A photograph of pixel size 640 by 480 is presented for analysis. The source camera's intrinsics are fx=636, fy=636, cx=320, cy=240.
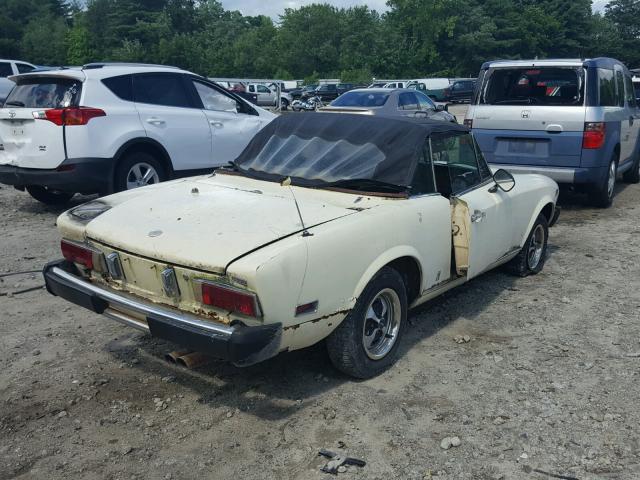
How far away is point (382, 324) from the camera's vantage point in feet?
12.9

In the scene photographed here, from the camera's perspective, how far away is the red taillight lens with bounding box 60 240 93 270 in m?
3.75

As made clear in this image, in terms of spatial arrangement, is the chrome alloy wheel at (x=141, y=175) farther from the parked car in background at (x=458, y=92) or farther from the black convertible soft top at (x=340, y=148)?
the parked car in background at (x=458, y=92)

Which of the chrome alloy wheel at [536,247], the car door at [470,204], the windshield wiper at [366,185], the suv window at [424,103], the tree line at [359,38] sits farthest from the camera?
the tree line at [359,38]

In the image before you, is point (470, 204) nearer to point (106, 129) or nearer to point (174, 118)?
Result: point (106, 129)

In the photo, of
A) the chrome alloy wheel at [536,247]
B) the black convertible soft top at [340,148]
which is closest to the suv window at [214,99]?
the black convertible soft top at [340,148]

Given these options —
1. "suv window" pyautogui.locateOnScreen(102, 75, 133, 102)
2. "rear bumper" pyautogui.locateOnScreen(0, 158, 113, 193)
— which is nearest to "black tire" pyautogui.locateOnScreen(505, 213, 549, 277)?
"rear bumper" pyautogui.locateOnScreen(0, 158, 113, 193)

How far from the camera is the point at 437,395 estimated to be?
3682mm

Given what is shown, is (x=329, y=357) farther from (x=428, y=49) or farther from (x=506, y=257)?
(x=428, y=49)

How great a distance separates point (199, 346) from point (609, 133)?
691 cm

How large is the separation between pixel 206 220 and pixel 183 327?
Result: 0.67m

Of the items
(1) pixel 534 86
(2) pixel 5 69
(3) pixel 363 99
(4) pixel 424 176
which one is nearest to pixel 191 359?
(4) pixel 424 176

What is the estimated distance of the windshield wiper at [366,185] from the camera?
4.06m

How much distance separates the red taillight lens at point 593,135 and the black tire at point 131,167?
17.4 ft

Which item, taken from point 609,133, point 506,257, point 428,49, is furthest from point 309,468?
point 428,49
